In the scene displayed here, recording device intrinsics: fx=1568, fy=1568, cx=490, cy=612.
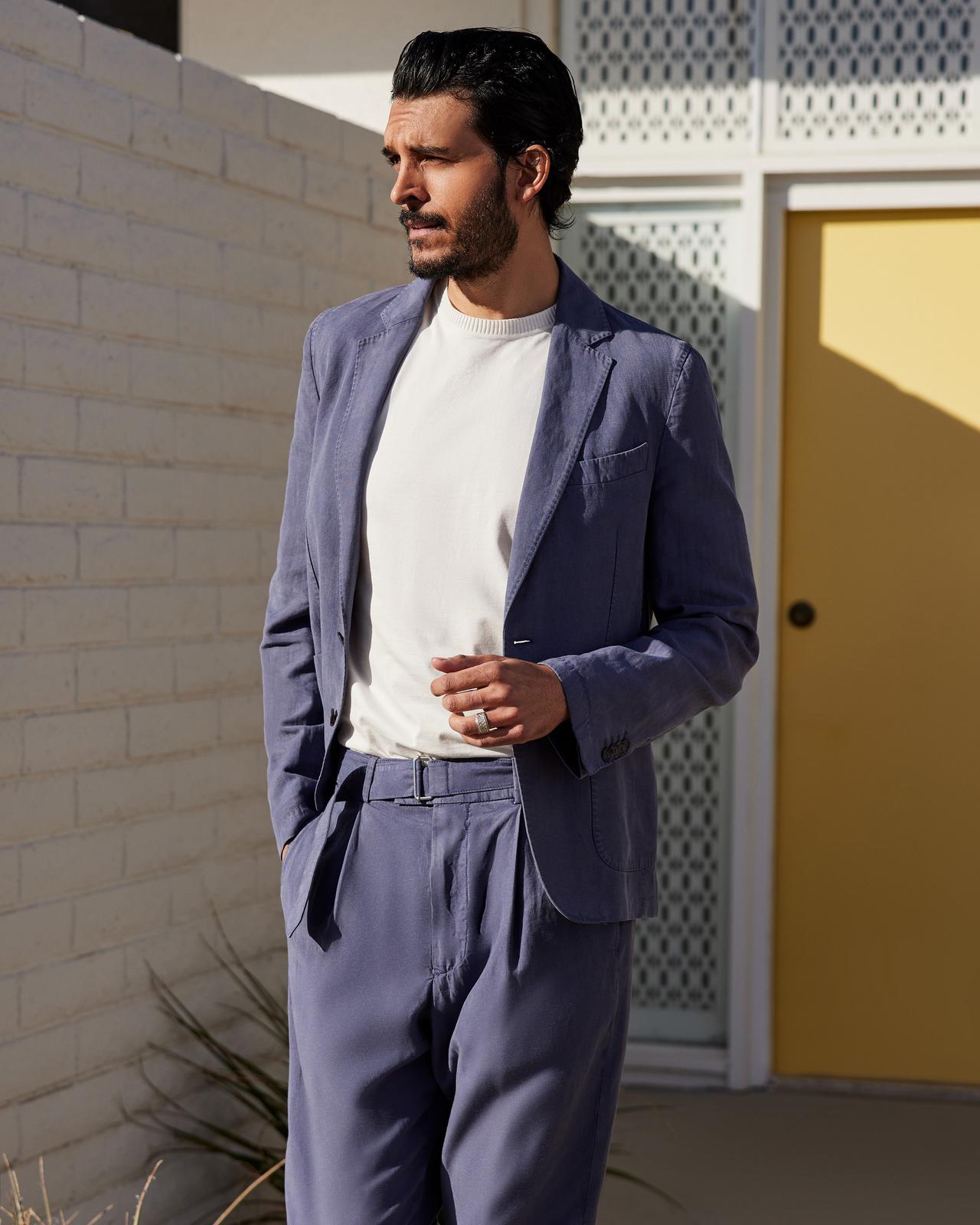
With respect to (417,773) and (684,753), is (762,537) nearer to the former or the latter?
(684,753)

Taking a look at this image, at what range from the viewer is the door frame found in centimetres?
427

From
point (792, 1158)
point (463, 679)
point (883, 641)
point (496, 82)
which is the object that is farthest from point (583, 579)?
point (883, 641)

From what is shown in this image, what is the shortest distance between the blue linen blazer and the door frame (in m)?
2.38

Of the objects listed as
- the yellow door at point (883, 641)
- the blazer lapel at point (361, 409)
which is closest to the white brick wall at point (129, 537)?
the blazer lapel at point (361, 409)

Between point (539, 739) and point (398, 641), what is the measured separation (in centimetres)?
21

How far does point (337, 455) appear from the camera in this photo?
6.29ft

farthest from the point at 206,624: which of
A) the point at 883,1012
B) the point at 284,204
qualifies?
the point at 883,1012

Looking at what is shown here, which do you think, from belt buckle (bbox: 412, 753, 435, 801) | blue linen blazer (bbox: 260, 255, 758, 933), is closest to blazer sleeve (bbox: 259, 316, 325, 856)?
blue linen blazer (bbox: 260, 255, 758, 933)

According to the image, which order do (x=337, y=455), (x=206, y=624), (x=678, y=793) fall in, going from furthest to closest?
1. (x=678, y=793)
2. (x=206, y=624)
3. (x=337, y=455)

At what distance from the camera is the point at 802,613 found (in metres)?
4.39

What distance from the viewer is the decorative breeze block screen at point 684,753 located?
4.37 metres

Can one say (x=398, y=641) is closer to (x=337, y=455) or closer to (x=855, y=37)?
(x=337, y=455)

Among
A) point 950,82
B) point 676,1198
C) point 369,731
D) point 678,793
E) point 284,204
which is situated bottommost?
point 676,1198

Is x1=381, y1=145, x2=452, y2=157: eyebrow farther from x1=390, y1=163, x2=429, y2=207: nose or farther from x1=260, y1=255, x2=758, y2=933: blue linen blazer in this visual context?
x1=260, y1=255, x2=758, y2=933: blue linen blazer
